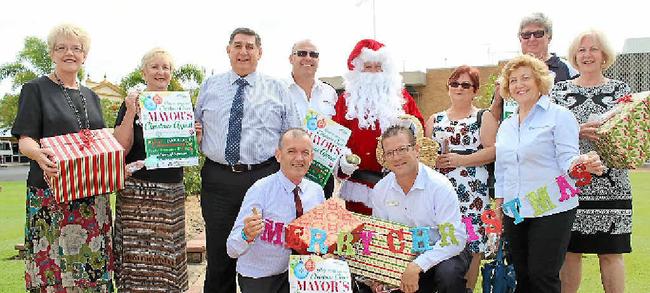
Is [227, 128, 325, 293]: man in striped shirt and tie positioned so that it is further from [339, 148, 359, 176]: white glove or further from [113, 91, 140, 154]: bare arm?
[113, 91, 140, 154]: bare arm

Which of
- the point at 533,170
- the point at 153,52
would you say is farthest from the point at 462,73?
the point at 153,52

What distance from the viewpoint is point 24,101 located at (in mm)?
3945

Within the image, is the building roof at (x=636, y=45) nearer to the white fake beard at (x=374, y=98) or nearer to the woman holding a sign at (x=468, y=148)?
the white fake beard at (x=374, y=98)

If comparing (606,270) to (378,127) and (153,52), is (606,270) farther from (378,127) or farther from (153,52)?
(153,52)

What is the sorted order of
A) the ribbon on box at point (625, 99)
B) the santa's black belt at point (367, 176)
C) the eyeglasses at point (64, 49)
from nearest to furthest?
the ribbon on box at point (625, 99) < the eyeglasses at point (64, 49) < the santa's black belt at point (367, 176)

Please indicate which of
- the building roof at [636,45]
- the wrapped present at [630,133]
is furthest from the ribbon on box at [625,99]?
the building roof at [636,45]

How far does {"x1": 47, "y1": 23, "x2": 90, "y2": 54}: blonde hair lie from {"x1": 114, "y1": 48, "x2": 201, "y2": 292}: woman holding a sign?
47 cm

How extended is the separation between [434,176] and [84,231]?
246 centimetres

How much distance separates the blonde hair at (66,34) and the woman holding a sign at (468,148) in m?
2.68

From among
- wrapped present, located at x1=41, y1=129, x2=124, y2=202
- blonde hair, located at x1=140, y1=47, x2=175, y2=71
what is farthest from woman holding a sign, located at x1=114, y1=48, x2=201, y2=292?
wrapped present, located at x1=41, y1=129, x2=124, y2=202

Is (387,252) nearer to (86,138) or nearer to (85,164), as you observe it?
(85,164)

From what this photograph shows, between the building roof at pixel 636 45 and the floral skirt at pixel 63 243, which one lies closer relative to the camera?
the floral skirt at pixel 63 243

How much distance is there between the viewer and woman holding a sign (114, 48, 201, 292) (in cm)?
430

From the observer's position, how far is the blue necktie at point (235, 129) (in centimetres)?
426
